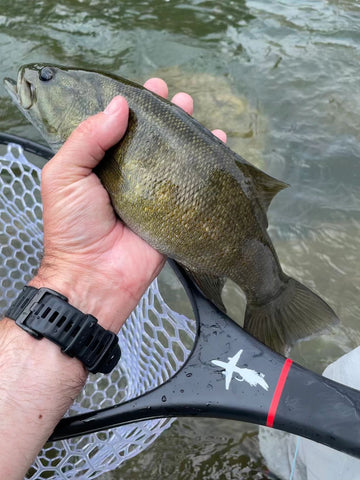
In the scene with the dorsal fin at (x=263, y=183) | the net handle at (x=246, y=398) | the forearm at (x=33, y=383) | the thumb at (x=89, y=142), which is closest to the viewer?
the net handle at (x=246, y=398)

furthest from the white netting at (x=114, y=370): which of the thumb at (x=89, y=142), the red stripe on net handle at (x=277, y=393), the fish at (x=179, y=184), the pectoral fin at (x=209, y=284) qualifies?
the red stripe on net handle at (x=277, y=393)

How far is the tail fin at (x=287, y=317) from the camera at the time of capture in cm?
208

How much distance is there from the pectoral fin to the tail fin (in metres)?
0.23

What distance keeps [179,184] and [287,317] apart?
812 mm

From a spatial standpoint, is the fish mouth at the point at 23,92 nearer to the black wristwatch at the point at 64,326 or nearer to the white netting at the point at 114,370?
Result: the white netting at the point at 114,370

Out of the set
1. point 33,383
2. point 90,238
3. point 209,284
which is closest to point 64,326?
point 33,383

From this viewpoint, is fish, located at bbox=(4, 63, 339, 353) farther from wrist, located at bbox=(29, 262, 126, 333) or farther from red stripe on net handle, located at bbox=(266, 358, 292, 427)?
red stripe on net handle, located at bbox=(266, 358, 292, 427)

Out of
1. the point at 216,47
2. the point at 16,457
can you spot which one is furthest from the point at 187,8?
the point at 16,457

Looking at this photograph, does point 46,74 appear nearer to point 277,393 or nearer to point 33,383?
point 33,383

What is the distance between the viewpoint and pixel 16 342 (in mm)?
1695

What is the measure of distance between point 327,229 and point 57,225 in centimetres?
217

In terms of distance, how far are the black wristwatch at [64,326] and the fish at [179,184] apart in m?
0.45

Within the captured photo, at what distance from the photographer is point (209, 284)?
6.50ft

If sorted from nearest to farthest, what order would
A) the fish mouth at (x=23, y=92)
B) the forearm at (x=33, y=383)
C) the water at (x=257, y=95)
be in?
the forearm at (x=33, y=383)
the fish mouth at (x=23, y=92)
the water at (x=257, y=95)
